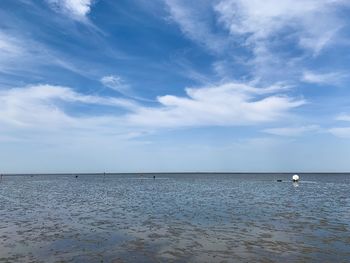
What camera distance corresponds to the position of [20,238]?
994 inches

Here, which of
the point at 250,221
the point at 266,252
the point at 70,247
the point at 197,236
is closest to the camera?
the point at 266,252

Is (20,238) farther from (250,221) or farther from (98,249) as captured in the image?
(250,221)

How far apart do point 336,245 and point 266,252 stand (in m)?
5.57

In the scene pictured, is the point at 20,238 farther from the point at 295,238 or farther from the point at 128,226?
the point at 295,238

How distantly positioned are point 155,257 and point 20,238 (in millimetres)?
11063

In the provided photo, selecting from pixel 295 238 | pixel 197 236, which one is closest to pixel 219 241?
pixel 197 236

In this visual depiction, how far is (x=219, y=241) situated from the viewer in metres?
24.4

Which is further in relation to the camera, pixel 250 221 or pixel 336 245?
pixel 250 221

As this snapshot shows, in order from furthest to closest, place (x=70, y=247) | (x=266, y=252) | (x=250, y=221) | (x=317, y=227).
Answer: (x=250, y=221) → (x=317, y=227) → (x=70, y=247) → (x=266, y=252)

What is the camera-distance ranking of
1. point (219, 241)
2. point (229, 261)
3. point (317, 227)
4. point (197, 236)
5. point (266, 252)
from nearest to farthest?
point (229, 261)
point (266, 252)
point (219, 241)
point (197, 236)
point (317, 227)

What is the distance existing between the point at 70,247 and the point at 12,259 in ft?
13.2

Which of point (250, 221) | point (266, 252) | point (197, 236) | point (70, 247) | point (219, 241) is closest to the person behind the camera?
point (266, 252)

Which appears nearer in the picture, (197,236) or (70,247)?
(70,247)

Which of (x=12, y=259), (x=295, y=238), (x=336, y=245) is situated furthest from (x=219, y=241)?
(x=12, y=259)
